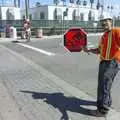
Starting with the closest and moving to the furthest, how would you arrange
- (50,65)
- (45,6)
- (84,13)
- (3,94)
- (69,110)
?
1. (69,110)
2. (3,94)
3. (50,65)
4. (45,6)
5. (84,13)

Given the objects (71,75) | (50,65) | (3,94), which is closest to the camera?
(3,94)

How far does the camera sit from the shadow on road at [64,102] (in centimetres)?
701

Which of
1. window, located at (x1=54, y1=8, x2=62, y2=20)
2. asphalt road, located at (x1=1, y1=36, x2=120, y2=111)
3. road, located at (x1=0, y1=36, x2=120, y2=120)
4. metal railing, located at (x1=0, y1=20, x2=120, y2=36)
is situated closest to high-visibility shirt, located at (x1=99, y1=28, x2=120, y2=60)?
road, located at (x1=0, y1=36, x2=120, y2=120)

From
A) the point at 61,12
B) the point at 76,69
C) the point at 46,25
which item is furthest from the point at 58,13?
the point at 76,69

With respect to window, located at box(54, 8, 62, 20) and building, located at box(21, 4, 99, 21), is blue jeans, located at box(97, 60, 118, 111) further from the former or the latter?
window, located at box(54, 8, 62, 20)

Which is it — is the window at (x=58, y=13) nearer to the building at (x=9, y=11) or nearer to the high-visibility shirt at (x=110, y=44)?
the building at (x=9, y=11)

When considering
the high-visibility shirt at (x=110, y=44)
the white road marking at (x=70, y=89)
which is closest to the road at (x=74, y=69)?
the white road marking at (x=70, y=89)

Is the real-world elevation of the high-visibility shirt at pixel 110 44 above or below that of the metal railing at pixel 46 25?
above

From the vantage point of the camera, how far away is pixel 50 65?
45.1 feet

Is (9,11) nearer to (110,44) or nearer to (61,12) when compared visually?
(61,12)

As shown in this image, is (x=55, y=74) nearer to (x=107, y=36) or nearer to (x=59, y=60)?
(x=59, y=60)

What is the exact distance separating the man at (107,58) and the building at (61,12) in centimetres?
5610

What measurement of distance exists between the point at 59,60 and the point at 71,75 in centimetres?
390

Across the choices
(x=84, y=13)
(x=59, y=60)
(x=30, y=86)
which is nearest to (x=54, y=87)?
(x=30, y=86)
